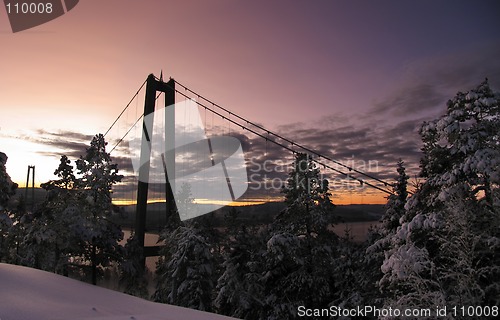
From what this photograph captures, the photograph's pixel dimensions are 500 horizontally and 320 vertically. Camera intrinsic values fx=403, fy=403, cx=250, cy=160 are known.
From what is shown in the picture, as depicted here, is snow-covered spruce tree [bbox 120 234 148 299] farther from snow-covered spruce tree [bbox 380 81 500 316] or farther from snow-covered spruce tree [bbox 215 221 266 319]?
snow-covered spruce tree [bbox 380 81 500 316]

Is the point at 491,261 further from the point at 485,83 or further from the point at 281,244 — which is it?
the point at 281,244

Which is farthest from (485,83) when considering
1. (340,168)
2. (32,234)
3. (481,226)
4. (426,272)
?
(340,168)

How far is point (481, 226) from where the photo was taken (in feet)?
46.4

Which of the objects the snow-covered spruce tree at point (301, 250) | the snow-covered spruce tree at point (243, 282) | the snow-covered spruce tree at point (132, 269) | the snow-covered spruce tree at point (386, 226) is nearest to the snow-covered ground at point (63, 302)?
the snow-covered spruce tree at point (132, 269)

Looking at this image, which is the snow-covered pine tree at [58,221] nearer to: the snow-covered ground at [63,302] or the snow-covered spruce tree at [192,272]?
the snow-covered spruce tree at [192,272]

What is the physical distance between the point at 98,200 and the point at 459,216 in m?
21.3

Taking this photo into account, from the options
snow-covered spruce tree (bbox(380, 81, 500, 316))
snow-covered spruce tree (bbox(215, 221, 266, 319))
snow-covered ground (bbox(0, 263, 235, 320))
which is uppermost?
snow-covered spruce tree (bbox(380, 81, 500, 316))

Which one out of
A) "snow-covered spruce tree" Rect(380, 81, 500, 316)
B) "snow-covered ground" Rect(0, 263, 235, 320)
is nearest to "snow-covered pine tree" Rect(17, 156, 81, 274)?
"snow-covered ground" Rect(0, 263, 235, 320)

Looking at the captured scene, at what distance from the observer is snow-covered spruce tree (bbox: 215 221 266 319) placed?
28.5 metres

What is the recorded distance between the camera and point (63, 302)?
Answer: 1148 centimetres

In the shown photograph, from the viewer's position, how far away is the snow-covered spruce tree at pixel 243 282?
28500 mm

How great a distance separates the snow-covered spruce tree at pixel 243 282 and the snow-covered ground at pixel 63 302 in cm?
1476

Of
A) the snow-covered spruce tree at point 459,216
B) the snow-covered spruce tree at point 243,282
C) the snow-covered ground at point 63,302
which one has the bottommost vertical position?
the snow-covered spruce tree at point 243,282

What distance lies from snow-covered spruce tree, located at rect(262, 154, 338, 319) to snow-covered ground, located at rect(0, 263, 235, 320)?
12.9 metres
